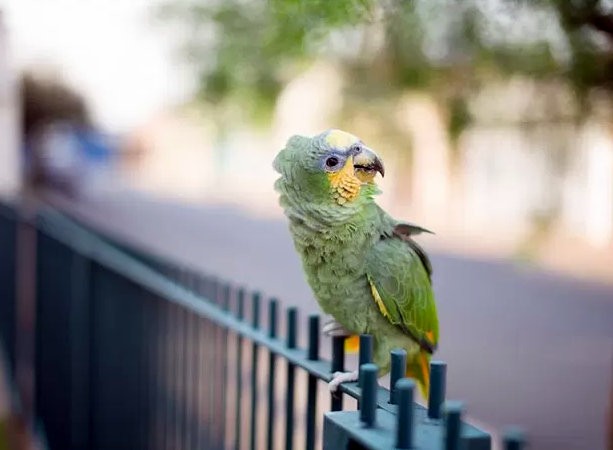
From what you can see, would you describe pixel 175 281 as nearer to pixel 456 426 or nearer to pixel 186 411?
pixel 186 411

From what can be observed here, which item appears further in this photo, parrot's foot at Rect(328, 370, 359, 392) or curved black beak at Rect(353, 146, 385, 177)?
parrot's foot at Rect(328, 370, 359, 392)

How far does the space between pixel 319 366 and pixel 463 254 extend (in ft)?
37.2

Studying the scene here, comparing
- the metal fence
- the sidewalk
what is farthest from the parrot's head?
the sidewalk

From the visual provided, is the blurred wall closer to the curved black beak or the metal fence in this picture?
the metal fence

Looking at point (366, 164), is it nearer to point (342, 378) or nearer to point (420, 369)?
point (342, 378)

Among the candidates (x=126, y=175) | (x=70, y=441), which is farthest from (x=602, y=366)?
(x=126, y=175)

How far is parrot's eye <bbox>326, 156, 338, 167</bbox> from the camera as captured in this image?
143cm

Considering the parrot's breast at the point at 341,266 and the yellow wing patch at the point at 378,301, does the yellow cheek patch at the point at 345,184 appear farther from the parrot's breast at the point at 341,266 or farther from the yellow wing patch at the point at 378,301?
the yellow wing patch at the point at 378,301

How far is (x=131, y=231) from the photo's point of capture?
1692cm

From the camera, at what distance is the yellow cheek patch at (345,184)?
144 centimetres

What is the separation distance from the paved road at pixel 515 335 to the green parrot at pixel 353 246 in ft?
2.78

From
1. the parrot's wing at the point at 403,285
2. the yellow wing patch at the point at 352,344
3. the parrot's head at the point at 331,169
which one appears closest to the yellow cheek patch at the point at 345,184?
the parrot's head at the point at 331,169

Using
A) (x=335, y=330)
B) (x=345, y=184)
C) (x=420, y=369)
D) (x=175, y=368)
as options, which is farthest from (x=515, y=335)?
(x=345, y=184)

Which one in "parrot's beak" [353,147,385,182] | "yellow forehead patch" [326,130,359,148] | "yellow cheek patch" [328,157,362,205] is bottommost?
"yellow cheek patch" [328,157,362,205]
